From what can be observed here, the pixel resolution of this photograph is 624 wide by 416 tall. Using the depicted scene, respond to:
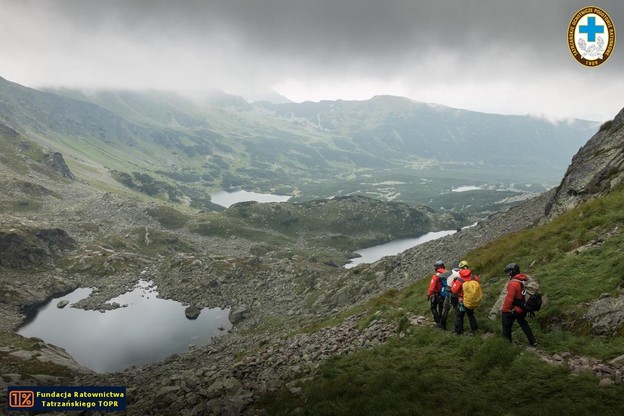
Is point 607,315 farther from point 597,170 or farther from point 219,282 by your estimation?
point 219,282

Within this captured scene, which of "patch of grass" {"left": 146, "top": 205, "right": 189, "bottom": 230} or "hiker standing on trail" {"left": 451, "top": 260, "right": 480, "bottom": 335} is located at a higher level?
"hiker standing on trail" {"left": 451, "top": 260, "right": 480, "bottom": 335}

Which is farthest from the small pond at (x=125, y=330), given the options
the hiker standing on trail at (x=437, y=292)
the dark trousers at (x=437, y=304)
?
the hiker standing on trail at (x=437, y=292)

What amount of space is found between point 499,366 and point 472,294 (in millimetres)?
3744

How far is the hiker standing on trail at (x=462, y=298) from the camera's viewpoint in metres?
17.5

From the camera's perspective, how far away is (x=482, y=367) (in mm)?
14227

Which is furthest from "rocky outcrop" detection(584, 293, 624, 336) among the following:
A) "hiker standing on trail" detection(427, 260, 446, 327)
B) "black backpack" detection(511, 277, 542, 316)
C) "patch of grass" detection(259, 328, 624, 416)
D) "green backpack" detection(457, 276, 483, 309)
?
"hiker standing on trail" detection(427, 260, 446, 327)

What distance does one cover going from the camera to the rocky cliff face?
33.9 m

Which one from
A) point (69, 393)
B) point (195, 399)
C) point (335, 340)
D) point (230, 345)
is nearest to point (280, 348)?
point (335, 340)

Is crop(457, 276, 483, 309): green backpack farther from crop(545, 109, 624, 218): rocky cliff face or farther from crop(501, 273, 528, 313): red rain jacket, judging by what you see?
crop(545, 109, 624, 218): rocky cliff face

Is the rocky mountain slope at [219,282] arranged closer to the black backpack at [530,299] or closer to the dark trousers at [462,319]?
the black backpack at [530,299]

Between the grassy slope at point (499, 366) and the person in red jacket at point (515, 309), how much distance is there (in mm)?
584

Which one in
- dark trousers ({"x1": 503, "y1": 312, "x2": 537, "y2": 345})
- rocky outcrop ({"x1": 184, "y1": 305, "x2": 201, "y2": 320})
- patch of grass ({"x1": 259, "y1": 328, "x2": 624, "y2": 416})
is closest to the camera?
patch of grass ({"x1": 259, "y1": 328, "x2": 624, "y2": 416})

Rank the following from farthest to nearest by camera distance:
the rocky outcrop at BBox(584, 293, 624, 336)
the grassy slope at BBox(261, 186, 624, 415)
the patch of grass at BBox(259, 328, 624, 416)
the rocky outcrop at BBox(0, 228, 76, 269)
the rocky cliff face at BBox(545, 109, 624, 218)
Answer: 1. the rocky outcrop at BBox(0, 228, 76, 269)
2. the rocky cliff face at BBox(545, 109, 624, 218)
3. the rocky outcrop at BBox(584, 293, 624, 336)
4. the grassy slope at BBox(261, 186, 624, 415)
5. the patch of grass at BBox(259, 328, 624, 416)

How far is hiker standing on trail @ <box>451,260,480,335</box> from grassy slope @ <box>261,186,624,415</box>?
65cm
